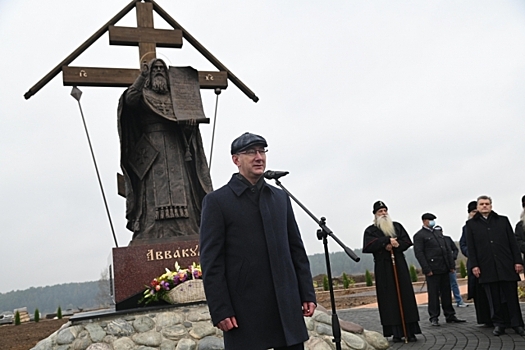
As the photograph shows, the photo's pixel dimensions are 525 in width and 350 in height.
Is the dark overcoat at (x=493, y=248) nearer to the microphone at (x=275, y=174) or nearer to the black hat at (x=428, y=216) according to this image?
the black hat at (x=428, y=216)

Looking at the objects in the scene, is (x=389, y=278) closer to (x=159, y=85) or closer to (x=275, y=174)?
(x=275, y=174)

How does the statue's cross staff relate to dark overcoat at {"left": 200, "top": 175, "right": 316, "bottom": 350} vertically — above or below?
above

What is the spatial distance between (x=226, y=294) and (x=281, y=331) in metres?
0.34

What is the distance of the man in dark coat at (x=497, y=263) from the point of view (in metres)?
A: 6.27

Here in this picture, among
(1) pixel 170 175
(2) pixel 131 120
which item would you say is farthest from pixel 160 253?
(2) pixel 131 120

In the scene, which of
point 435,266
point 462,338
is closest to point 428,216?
point 435,266

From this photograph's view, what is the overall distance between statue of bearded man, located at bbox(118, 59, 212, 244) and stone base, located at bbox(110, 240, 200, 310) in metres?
0.46

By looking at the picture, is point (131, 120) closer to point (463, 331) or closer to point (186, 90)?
point (186, 90)

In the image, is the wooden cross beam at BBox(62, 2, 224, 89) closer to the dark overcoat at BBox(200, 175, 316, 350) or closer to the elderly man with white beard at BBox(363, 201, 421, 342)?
the elderly man with white beard at BBox(363, 201, 421, 342)

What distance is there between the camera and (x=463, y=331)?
6965mm

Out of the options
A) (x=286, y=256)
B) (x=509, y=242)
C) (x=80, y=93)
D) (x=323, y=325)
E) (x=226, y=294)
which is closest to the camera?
(x=226, y=294)

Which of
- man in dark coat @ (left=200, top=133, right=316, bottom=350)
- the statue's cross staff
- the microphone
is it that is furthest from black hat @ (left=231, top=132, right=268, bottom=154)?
the statue's cross staff

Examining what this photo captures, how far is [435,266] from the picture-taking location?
8.33 metres

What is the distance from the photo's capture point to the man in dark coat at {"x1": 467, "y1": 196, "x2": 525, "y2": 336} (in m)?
6.27
